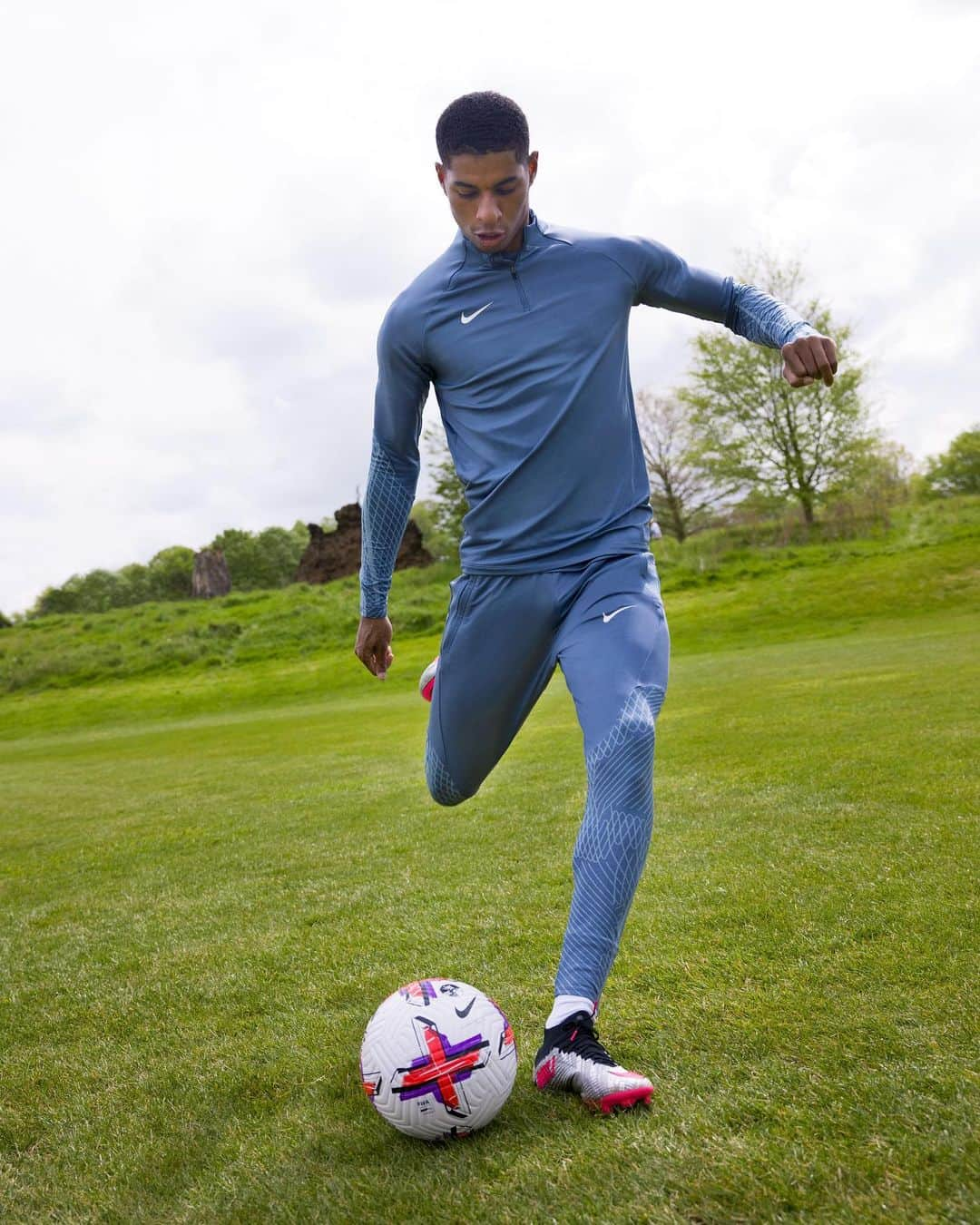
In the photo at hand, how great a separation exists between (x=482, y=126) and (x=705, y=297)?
3.32 feet

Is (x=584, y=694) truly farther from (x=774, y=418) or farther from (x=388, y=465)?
(x=774, y=418)

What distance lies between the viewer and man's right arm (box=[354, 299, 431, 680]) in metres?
3.87

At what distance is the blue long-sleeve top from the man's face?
0.09 meters

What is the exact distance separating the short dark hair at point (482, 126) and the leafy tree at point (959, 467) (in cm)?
5175

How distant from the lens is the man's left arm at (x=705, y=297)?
377 cm

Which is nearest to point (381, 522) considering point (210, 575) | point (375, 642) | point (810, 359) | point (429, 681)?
point (375, 642)

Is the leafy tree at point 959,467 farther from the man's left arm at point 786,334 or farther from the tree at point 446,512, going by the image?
the man's left arm at point 786,334

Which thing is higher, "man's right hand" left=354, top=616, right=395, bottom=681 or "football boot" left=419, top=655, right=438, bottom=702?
"man's right hand" left=354, top=616, right=395, bottom=681

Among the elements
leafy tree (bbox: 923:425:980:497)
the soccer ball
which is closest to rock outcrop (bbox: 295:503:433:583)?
leafy tree (bbox: 923:425:980:497)

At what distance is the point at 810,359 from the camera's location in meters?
3.41

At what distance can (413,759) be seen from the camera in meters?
12.2

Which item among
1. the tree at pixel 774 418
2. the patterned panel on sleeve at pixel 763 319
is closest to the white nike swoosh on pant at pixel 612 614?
the patterned panel on sleeve at pixel 763 319

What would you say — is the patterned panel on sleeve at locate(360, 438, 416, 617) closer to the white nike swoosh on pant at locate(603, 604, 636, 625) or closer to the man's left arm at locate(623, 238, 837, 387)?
the white nike swoosh on pant at locate(603, 604, 636, 625)

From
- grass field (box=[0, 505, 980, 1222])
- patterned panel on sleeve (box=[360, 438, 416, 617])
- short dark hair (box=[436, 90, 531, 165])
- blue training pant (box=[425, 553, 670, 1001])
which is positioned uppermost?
short dark hair (box=[436, 90, 531, 165])
